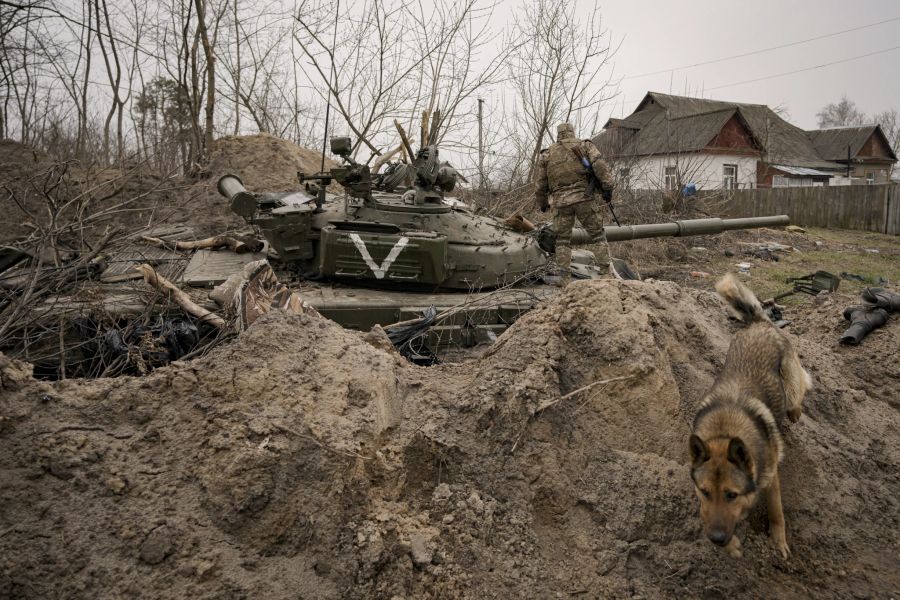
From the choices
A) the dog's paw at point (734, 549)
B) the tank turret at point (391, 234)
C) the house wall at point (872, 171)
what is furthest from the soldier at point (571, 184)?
the house wall at point (872, 171)

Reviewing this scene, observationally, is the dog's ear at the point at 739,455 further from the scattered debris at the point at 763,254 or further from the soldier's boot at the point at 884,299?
the scattered debris at the point at 763,254

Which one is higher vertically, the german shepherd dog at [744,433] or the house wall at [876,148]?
the house wall at [876,148]

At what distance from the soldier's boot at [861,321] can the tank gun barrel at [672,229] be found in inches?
135

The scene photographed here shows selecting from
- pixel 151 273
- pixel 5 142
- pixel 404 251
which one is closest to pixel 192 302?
pixel 151 273

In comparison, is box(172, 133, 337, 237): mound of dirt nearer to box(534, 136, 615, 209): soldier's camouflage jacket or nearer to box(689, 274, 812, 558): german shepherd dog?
box(534, 136, 615, 209): soldier's camouflage jacket

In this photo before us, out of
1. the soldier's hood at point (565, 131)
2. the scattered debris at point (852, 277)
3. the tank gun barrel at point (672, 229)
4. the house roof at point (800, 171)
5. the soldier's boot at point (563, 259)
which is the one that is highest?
the house roof at point (800, 171)

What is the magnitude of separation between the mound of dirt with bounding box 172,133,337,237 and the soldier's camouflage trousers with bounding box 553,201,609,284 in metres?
7.25

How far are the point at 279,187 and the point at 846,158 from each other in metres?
40.0

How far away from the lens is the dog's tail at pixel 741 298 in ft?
13.2

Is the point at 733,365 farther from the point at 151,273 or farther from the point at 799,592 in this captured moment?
the point at 151,273

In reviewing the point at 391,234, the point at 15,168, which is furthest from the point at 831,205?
the point at 15,168

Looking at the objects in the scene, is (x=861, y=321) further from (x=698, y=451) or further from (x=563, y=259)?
(x=698, y=451)

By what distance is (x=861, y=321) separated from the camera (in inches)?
218

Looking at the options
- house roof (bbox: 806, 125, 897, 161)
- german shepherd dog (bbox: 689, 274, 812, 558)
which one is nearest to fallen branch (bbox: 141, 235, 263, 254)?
german shepherd dog (bbox: 689, 274, 812, 558)
